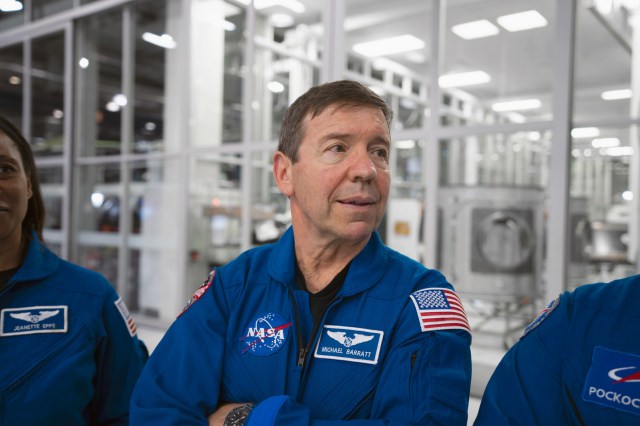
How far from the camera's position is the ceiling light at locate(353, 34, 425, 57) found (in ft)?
31.6

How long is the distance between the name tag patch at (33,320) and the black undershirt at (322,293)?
0.68 metres

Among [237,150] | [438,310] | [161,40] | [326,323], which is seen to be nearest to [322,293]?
[326,323]

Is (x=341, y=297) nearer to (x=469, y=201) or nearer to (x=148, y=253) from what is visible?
(x=469, y=201)

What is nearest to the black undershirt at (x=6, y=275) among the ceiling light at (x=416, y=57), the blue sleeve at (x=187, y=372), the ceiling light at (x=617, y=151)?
the blue sleeve at (x=187, y=372)

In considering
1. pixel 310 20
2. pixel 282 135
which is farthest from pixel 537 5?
pixel 282 135

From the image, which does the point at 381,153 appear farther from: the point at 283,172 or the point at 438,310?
the point at 438,310

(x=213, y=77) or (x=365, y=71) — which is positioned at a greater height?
(x=365, y=71)

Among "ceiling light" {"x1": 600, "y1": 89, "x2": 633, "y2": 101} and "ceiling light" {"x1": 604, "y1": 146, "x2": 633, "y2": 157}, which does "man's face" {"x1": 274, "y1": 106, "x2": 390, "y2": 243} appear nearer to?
"ceiling light" {"x1": 600, "y1": 89, "x2": 633, "y2": 101}

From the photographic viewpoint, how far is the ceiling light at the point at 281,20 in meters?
5.96

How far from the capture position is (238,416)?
1051 millimetres

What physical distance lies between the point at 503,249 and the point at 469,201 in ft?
1.67

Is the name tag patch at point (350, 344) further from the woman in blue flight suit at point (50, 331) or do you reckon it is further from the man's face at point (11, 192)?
the man's face at point (11, 192)

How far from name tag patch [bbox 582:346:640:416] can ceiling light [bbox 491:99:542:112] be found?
45.7ft

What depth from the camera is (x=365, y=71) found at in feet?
31.5
